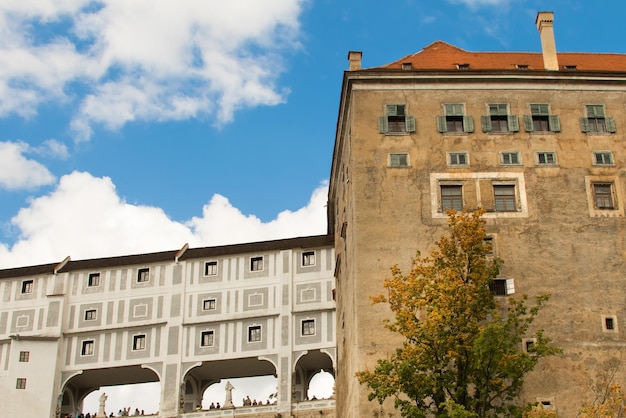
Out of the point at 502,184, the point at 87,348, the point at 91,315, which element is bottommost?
the point at 87,348

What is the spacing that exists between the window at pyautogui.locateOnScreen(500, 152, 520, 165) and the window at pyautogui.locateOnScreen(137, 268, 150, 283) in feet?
85.4

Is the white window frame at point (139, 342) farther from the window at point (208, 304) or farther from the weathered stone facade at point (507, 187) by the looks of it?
the weathered stone facade at point (507, 187)

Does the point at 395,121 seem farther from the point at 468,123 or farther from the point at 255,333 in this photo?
the point at 255,333

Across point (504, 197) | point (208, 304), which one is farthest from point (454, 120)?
point (208, 304)

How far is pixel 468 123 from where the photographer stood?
3831 centimetres

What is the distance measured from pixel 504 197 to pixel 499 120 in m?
3.74

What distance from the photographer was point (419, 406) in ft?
92.7

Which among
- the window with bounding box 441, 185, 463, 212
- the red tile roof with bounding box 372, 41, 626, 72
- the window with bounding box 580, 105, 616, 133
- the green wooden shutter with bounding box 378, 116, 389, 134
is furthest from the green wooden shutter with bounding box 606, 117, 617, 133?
the green wooden shutter with bounding box 378, 116, 389, 134

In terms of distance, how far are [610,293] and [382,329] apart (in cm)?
923

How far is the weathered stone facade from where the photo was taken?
113 feet

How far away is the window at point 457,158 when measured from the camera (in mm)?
37594

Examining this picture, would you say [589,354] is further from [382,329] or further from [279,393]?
[279,393]

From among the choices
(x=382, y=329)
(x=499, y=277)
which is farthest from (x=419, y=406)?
(x=499, y=277)

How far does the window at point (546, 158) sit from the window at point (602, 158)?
68.8 inches
